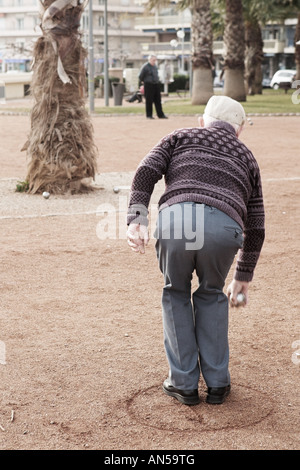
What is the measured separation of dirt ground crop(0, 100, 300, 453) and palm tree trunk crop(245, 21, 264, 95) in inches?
1352

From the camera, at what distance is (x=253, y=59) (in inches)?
1706

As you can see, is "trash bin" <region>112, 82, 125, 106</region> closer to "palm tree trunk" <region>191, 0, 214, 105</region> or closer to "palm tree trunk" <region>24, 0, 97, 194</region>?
"palm tree trunk" <region>191, 0, 214, 105</region>

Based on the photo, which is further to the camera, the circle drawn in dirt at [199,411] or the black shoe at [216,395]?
the black shoe at [216,395]

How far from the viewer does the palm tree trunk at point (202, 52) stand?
30.2 meters

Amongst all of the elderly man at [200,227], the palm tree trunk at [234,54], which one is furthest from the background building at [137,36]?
the elderly man at [200,227]

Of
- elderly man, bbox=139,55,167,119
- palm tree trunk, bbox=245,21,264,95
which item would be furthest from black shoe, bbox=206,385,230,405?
palm tree trunk, bbox=245,21,264,95

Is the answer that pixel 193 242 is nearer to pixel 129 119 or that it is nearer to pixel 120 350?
pixel 120 350

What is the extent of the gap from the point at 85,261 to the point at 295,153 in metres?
9.24

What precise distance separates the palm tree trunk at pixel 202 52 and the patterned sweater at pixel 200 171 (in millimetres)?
26664

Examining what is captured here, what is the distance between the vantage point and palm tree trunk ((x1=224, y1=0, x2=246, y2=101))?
103 ft

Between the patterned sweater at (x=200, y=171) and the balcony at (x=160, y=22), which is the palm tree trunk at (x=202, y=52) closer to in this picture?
the patterned sweater at (x=200, y=171)

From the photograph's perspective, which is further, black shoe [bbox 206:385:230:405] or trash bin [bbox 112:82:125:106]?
trash bin [bbox 112:82:125:106]

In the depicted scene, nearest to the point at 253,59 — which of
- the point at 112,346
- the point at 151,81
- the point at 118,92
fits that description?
the point at 118,92
